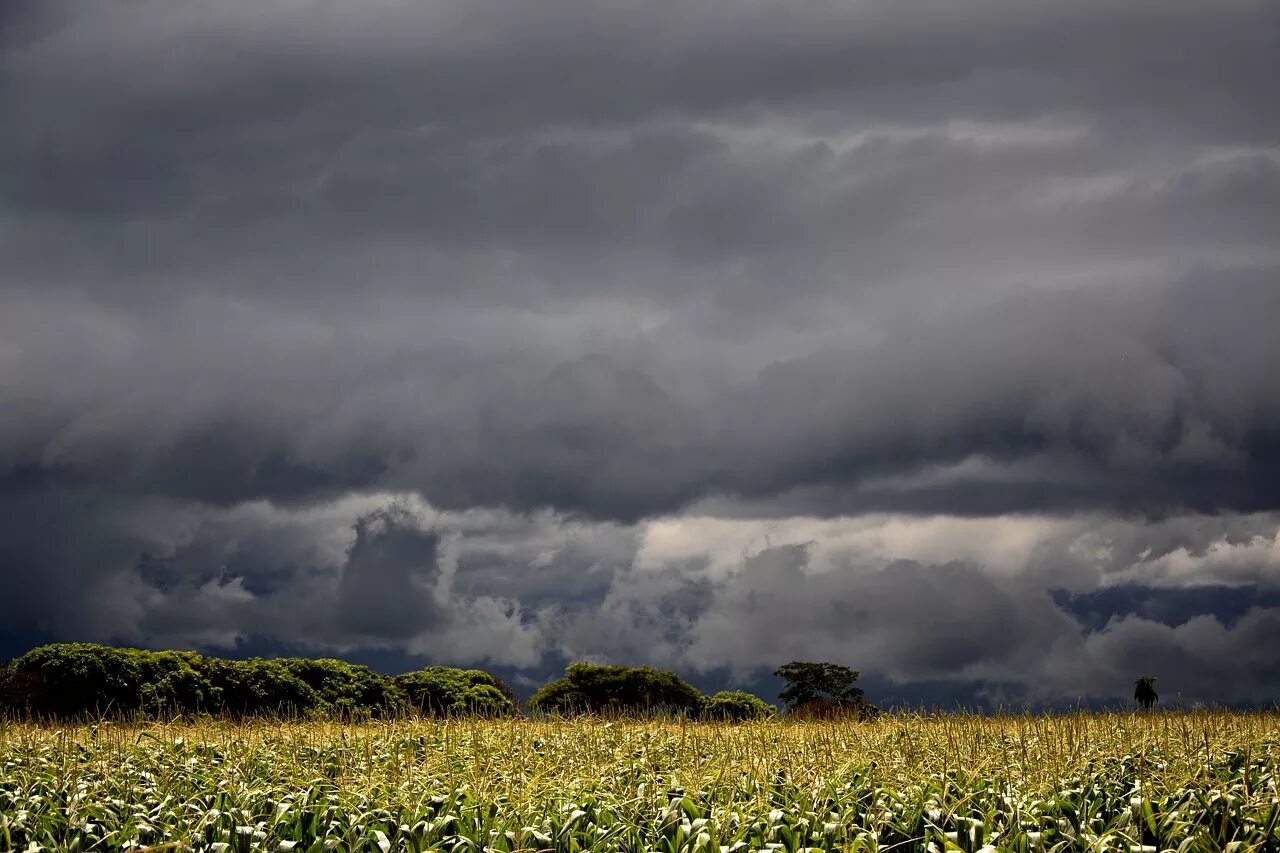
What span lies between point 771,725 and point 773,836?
39.8 feet

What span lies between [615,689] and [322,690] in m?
8.21

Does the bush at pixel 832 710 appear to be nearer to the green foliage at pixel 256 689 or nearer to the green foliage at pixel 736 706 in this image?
the green foliage at pixel 736 706

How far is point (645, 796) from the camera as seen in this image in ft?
36.0

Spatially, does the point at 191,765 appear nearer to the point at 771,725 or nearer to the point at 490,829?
the point at 490,829

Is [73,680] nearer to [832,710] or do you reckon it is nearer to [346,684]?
[346,684]

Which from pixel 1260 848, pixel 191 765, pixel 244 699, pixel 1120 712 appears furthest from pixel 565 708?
pixel 1260 848

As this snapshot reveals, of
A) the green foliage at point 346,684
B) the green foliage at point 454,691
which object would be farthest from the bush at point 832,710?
the green foliage at point 346,684

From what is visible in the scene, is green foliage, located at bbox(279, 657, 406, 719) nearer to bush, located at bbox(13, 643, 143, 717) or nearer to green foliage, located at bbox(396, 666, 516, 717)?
green foliage, located at bbox(396, 666, 516, 717)

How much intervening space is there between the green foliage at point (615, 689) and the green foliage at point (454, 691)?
1.42 metres

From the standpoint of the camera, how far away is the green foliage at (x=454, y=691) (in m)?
28.5

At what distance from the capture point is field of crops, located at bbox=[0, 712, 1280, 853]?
955 centimetres

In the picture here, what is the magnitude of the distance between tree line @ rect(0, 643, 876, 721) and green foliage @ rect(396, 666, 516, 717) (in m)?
0.03

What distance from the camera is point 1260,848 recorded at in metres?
9.40

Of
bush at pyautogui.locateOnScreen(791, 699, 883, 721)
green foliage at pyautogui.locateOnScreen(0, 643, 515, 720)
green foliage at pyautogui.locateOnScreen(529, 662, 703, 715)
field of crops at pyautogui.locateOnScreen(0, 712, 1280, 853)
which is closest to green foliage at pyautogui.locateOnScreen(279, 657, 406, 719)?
green foliage at pyautogui.locateOnScreen(0, 643, 515, 720)
